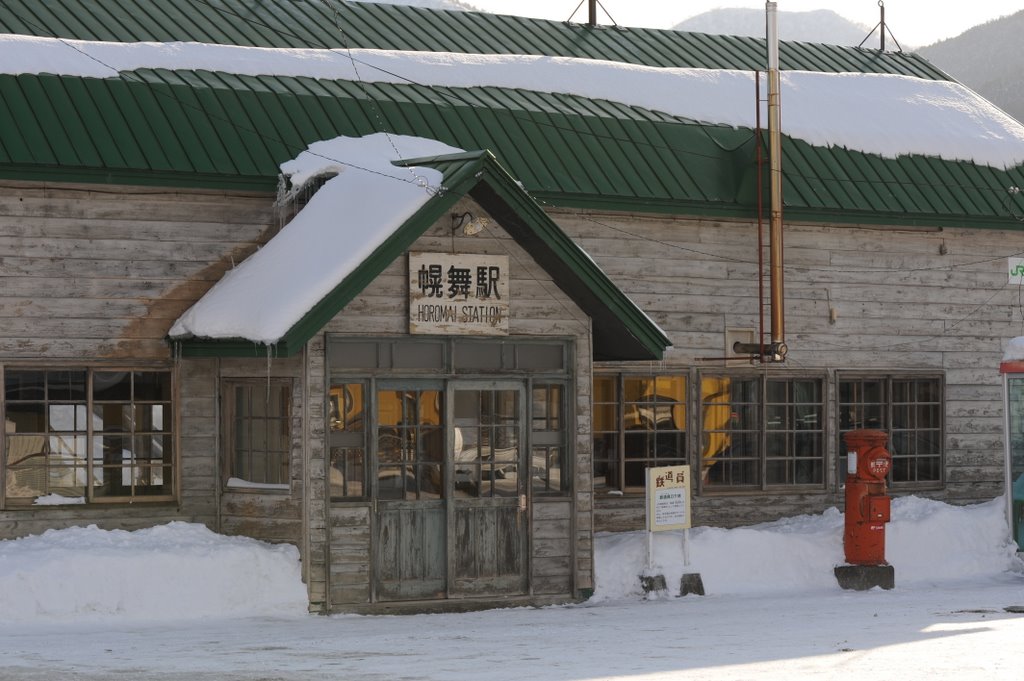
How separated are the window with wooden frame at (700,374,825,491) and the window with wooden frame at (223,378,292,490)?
228 inches

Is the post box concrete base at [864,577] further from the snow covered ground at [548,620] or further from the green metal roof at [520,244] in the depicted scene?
the green metal roof at [520,244]

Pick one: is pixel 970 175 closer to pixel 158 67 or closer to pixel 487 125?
pixel 487 125

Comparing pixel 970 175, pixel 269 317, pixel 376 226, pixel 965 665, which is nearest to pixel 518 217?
pixel 376 226

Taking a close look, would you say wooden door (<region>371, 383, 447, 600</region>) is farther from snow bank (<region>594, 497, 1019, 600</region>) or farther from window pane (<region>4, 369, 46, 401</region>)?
window pane (<region>4, 369, 46, 401</region>)

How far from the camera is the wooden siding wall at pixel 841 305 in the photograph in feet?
65.0

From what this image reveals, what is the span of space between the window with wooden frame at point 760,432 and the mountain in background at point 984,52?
3953 inches

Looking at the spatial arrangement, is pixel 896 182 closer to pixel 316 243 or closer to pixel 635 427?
pixel 635 427

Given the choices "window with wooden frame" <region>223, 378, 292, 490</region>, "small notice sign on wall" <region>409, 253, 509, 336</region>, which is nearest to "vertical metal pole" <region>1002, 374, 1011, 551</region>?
"small notice sign on wall" <region>409, 253, 509, 336</region>

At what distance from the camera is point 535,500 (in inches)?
657

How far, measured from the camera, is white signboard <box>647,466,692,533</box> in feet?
57.4

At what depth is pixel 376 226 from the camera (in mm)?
15586

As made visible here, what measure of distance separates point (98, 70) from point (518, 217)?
4.95m

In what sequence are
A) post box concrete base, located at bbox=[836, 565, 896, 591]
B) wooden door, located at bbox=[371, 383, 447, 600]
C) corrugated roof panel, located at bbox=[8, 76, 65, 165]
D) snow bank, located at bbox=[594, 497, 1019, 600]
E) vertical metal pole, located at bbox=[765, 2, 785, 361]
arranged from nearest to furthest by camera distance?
1. wooden door, located at bbox=[371, 383, 447, 600]
2. corrugated roof panel, located at bbox=[8, 76, 65, 165]
3. snow bank, located at bbox=[594, 497, 1019, 600]
4. post box concrete base, located at bbox=[836, 565, 896, 591]
5. vertical metal pole, located at bbox=[765, 2, 785, 361]

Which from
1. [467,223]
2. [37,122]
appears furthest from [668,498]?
[37,122]
